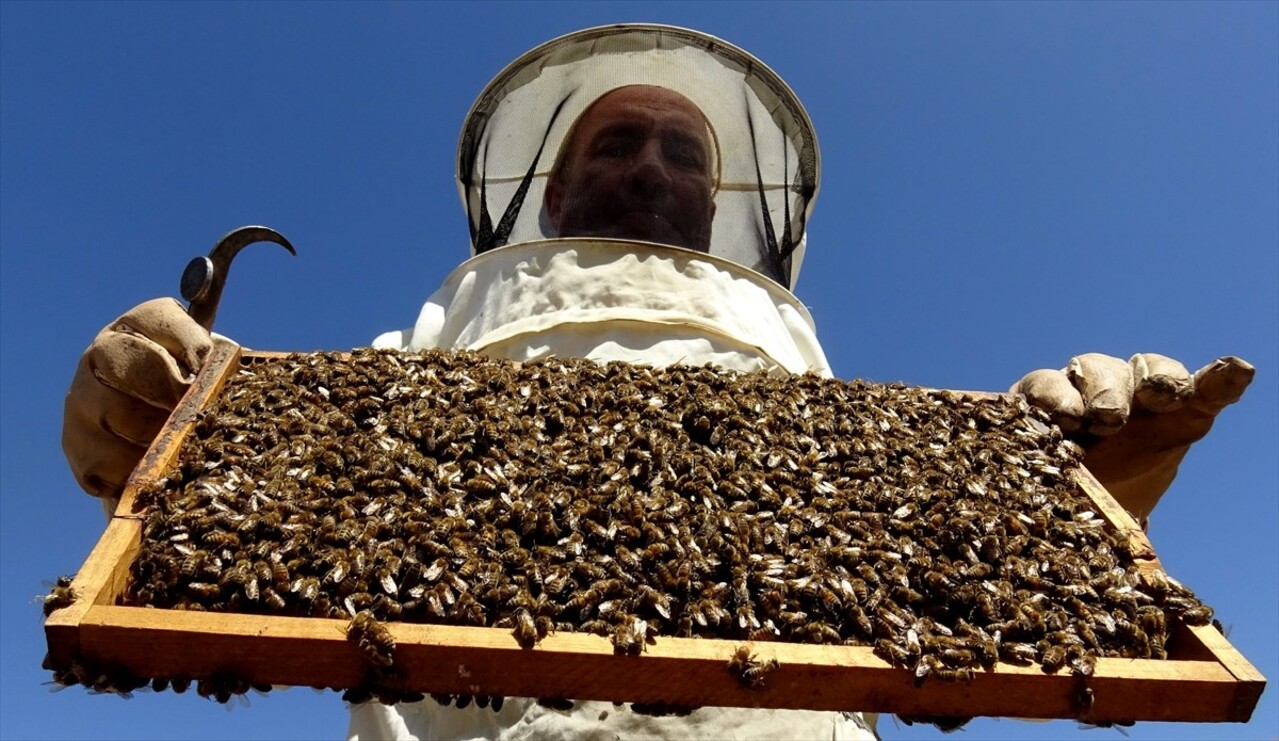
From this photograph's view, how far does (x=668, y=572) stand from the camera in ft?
8.55

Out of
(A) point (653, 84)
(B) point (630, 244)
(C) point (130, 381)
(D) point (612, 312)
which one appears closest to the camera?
(C) point (130, 381)

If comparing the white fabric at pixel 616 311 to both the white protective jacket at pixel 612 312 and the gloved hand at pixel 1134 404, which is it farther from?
the gloved hand at pixel 1134 404

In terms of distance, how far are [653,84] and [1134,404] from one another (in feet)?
12.7

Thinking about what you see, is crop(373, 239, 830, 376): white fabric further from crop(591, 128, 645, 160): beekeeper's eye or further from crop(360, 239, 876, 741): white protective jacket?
crop(591, 128, 645, 160): beekeeper's eye

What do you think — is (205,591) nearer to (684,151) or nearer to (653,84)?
(684,151)

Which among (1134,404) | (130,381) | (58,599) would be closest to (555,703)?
(58,599)

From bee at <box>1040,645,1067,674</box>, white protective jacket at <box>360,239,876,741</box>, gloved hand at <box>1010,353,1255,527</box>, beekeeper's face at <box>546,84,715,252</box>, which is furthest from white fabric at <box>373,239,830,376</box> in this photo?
bee at <box>1040,645,1067,674</box>

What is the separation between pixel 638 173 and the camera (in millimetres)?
5898

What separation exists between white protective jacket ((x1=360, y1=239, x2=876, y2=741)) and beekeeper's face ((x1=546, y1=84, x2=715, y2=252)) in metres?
0.80

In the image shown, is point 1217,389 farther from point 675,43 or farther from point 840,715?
point 675,43

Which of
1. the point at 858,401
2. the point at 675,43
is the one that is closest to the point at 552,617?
the point at 858,401

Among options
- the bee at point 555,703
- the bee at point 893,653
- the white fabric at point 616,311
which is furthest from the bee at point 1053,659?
the white fabric at point 616,311

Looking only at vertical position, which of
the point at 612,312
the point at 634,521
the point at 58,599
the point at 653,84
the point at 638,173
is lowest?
the point at 58,599

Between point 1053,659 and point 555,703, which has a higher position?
point 1053,659
